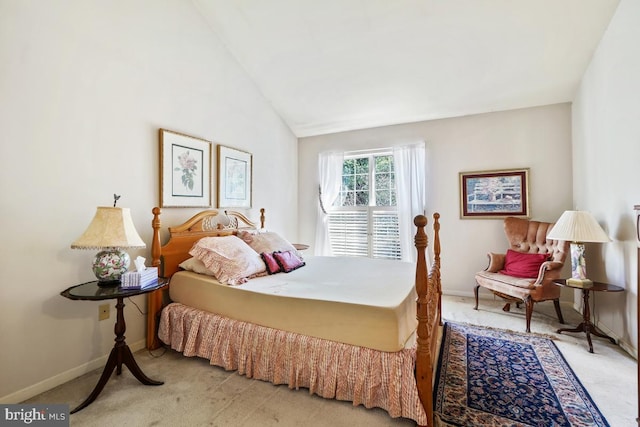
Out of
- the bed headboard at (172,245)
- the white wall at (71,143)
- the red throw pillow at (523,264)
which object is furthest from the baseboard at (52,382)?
the red throw pillow at (523,264)

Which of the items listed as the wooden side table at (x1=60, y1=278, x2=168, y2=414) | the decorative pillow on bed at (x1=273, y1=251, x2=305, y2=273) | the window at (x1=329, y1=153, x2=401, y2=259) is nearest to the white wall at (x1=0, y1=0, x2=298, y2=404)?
the wooden side table at (x1=60, y1=278, x2=168, y2=414)

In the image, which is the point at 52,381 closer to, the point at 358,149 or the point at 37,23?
the point at 37,23

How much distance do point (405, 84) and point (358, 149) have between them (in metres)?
1.32

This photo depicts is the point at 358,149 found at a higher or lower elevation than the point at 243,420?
higher

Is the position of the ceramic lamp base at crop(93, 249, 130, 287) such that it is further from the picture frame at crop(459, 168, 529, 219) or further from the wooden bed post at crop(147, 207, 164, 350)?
the picture frame at crop(459, 168, 529, 219)

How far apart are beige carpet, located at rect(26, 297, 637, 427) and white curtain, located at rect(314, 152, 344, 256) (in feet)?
9.26

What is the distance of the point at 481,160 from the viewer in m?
4.00

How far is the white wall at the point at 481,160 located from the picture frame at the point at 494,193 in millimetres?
82

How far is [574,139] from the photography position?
11.6 ft

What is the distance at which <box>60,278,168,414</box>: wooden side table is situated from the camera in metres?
1.80

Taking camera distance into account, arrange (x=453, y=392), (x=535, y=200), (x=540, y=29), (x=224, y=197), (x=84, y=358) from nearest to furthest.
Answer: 1. (x=453, y=392)
2. (x=84, y=358)
3. (x=540, y=29)
4. (x=224, y=197)
5. (x=535, y=200)

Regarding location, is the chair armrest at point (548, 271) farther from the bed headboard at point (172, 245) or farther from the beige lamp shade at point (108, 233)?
the beige lamp shade at point (108, 233)

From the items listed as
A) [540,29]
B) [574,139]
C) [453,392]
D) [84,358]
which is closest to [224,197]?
[84,358]

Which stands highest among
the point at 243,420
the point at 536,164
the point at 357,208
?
the point at 536,164
